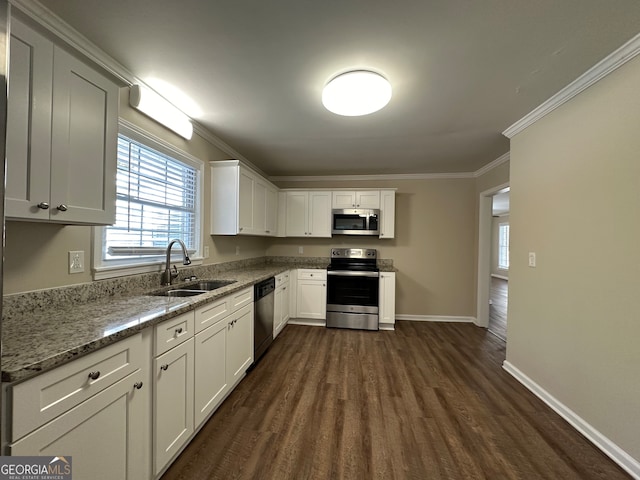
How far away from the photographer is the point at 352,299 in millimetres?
3914

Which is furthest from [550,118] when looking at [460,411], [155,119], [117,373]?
[117,373]

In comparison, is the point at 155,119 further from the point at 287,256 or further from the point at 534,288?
the point at 534,288

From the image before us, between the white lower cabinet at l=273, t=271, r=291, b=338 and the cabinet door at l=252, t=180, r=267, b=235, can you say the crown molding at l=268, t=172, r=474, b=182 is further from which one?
the white lower cabinet at l=273, t=271, r=291, b=338

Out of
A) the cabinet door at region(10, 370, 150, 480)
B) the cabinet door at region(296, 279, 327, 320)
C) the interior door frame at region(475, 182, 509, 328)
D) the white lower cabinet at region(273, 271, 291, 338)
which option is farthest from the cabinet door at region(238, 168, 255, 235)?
the interior door frame at region(475, 182, 509, 328)

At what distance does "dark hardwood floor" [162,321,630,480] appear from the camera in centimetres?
151

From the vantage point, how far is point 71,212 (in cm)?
123

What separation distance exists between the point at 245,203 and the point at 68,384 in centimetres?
247

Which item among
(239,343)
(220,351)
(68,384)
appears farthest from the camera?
(239,343)

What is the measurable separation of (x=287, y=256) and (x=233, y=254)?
141cm

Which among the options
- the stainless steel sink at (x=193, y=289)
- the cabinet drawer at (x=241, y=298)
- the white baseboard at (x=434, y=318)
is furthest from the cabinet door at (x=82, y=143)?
the white baseboard at (x=434, y=318)

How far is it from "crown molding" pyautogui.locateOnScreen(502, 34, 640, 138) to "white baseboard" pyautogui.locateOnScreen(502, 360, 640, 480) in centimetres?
239

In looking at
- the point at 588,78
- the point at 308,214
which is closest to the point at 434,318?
the point at 308,214

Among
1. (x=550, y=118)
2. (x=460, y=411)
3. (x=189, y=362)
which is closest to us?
(x=189, y=362)

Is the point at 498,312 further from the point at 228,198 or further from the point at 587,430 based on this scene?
the point at 228,198
